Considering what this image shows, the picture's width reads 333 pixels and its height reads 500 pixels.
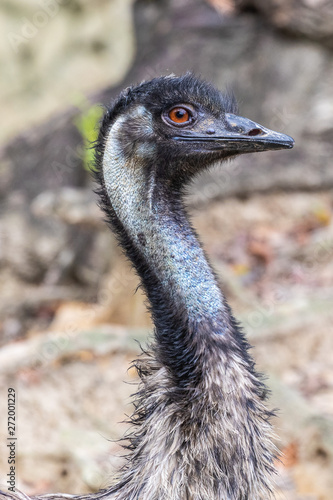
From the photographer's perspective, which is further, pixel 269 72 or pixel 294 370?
pixel 269 72

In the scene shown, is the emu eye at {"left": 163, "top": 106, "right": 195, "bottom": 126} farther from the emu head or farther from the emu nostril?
the emu nostril

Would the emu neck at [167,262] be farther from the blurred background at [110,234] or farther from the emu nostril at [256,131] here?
the blurred background at [110,234]

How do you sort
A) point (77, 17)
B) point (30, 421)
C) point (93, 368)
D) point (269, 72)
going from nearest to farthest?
1. point (30, 421)
2. point (93, 368)
3. point (269, 72)
4. point (77, 17)

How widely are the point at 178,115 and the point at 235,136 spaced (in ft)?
0.76

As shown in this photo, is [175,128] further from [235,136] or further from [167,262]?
[167,262]

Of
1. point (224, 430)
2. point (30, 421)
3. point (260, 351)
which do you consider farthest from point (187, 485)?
point (260, 351)

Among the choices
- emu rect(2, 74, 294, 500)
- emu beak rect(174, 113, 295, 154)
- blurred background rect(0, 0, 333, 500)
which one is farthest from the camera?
blurred background rect(0, 0, 333, 500)

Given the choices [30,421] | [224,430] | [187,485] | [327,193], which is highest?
[327,193]

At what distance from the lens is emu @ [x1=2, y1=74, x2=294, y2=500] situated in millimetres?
2248

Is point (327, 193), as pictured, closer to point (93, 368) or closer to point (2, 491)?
point (93, 368)

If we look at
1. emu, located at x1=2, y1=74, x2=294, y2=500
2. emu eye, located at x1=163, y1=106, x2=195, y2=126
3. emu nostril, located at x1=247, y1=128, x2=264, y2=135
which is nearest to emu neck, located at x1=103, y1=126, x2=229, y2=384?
emu, located at x1=2, y1=74, x2=294, y2=500

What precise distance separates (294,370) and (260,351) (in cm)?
31

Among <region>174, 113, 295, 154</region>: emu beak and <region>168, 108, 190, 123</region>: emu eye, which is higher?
<region>168, 108, 190, 123</region>: emu eye

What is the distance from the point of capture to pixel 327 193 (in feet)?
25.2
